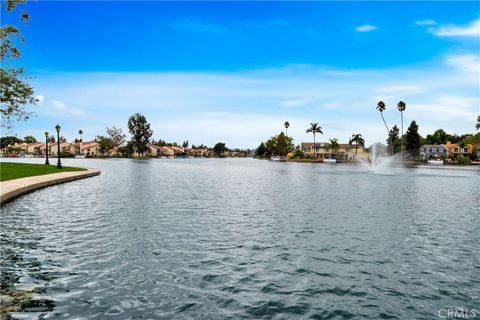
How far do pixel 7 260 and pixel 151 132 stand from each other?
18490 centimetres

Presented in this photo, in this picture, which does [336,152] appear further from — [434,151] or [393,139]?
[434,151]

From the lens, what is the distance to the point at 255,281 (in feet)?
30.3

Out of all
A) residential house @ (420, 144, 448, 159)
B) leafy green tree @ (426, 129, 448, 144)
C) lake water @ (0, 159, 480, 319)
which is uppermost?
leafy green tree @ (426, 129, 448, 144)

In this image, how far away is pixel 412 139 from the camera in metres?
143

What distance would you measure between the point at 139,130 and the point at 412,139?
425 feet

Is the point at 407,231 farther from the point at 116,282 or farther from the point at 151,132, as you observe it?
the point at 151,132

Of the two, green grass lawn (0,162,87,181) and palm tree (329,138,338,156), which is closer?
green grass lawn (0,162,87,181)

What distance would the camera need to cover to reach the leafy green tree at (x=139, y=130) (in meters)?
186

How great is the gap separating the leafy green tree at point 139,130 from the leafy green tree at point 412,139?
408ft

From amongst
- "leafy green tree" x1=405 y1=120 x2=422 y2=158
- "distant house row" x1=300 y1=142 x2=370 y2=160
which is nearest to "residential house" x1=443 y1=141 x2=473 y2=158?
"leafy green tree" x1=405 y1=120 x2=422 y2=158

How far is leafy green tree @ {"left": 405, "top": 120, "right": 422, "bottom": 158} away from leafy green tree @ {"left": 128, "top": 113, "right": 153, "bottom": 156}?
408ft

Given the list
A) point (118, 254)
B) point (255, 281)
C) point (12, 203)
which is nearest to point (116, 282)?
point (118, 254)

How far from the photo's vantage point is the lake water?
7656mm

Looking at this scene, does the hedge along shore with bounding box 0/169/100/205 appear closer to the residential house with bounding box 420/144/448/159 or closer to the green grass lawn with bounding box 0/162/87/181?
the green grass lawn with bounding box 0/162/87/181
